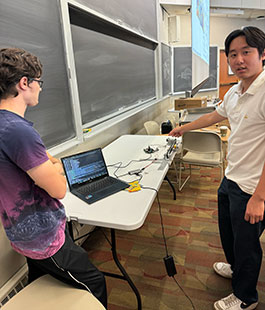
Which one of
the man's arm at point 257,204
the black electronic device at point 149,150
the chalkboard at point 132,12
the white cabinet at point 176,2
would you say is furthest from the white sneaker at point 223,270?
the white cabinet at point 176,2

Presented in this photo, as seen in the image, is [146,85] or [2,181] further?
[146,85]

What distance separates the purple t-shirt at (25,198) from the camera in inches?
29.5

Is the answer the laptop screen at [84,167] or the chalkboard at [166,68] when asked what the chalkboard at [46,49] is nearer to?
the laptop screen at [84,167]

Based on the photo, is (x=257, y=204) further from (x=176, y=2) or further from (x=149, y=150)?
(x=176, y=2)

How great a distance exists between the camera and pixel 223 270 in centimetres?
166

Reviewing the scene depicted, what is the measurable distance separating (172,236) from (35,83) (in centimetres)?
179

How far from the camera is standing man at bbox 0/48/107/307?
0.76 m

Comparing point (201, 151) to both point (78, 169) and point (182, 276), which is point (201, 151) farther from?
point (78, 169)

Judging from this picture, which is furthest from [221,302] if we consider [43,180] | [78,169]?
[43,180]

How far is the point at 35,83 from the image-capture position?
0.86m

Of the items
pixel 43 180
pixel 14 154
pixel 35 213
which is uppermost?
pixel 14 154

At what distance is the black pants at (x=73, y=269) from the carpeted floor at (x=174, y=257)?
1.85 ft

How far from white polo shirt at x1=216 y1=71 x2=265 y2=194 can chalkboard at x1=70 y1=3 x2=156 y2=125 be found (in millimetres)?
1394

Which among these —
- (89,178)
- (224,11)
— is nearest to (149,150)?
(89,178)
